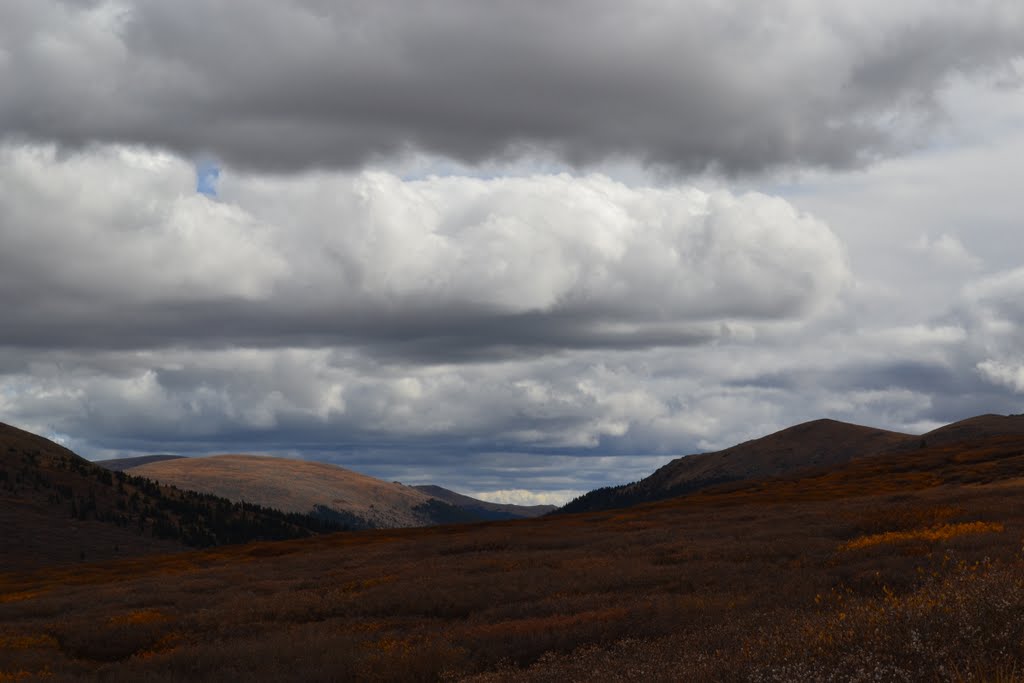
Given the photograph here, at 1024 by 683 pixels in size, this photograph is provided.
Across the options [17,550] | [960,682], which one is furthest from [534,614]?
[17,550]

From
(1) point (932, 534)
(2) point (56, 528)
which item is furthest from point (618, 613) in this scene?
(2) point (56, 528)

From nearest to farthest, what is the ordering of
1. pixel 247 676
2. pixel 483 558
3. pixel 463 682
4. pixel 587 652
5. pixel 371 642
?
pixel 463 682, pixel 587 652, pixel 247 676, pixel 371 642, pixel 483 558

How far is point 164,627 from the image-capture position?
86.0 feet

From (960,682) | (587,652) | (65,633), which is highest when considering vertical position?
(960,682)

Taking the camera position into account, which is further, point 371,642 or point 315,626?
point 315,626

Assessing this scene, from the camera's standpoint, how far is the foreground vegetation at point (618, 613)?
11062mm

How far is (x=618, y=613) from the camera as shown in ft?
64.0

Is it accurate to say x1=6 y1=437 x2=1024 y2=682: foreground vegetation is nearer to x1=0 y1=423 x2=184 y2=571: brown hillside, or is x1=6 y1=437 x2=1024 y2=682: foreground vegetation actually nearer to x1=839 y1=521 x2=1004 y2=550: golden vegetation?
x1=839 y1=521 x2=1004 y2=550: golden vegetation

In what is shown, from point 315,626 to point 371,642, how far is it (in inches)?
A: 163

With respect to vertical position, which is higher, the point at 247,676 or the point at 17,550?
the point at 247,676

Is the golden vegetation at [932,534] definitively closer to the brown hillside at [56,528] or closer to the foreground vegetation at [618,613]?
the foreground vegetation at [618,613]

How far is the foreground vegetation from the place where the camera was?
11.1 metres

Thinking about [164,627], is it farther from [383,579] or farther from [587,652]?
[587,652]

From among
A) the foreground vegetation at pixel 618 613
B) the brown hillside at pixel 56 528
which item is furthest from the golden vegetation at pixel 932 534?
the brown hillside at pixel 56 528
